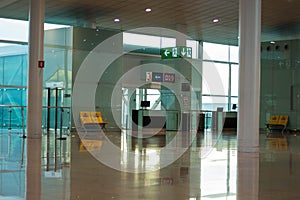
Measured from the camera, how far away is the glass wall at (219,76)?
2659 cm

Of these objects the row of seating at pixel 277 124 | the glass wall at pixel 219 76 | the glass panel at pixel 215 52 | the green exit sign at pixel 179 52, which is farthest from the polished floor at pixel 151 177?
the glass wall at pixel 219 76

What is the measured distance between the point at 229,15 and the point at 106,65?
5592 mm

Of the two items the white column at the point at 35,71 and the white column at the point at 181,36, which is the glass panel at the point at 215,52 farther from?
the white column at the point at 35,71

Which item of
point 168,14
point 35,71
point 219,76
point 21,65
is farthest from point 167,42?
point 35,71

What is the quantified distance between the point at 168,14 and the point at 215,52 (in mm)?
8630

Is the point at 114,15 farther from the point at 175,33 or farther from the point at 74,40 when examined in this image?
the point at 175,33

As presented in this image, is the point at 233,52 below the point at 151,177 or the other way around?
the other way around

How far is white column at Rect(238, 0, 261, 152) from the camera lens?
34.7 ft

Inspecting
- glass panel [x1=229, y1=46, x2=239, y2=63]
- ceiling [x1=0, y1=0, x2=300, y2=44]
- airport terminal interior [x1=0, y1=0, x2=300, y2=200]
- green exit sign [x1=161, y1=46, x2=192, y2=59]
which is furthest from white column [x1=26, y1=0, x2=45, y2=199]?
glass panel [x1=229, y1=46, x2=239, y2=63]

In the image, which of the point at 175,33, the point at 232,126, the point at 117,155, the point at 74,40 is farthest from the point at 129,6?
the point at 232,126

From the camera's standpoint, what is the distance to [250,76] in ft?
34.8

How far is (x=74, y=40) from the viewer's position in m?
18.9

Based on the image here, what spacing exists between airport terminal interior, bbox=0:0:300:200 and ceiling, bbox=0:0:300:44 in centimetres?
5

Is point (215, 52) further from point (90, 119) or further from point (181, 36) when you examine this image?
point (90, 119)
